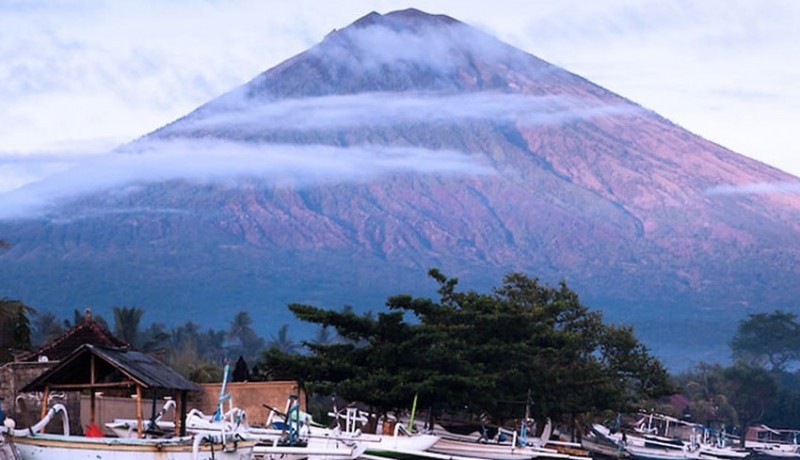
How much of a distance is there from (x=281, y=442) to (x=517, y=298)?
2780 centimetres

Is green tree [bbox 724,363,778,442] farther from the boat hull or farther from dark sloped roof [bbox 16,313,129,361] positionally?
the boat hull

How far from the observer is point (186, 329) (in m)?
137

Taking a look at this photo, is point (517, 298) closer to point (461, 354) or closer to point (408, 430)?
point (461, 354)

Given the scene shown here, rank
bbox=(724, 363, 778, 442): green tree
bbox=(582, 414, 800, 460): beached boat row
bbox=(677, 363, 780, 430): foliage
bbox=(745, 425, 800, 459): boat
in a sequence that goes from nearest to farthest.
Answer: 1. bbox=(582, 414, 800, 460): beached boat row
2. bbox=(745, 425, 800, 459): boat
3. bbox=(677, 363, 780, 430): foliage
4. bbox=(724, 363, 778, 442): green tree

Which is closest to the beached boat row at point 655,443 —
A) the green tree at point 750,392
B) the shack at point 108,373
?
the shack at point 108,373

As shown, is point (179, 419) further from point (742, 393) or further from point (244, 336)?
point (244, 336)

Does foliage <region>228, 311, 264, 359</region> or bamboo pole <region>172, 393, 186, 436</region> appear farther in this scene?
foliage <region>228, 311, 264, 359</region>

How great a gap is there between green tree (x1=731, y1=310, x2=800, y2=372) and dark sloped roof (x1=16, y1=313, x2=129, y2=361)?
513 ft

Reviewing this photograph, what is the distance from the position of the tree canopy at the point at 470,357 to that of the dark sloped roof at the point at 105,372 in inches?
658

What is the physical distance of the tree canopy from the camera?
44812 mm

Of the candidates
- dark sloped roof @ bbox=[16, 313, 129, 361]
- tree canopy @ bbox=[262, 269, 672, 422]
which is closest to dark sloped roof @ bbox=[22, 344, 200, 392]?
dark sloped roof @ bbox=[16, 313, 129, 361]

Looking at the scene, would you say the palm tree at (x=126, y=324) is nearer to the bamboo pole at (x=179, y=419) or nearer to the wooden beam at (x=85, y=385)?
the bamboo pole at (x=179, y=419)

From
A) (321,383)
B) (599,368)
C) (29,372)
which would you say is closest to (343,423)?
(321,383)

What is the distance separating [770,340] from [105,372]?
17458 cm
